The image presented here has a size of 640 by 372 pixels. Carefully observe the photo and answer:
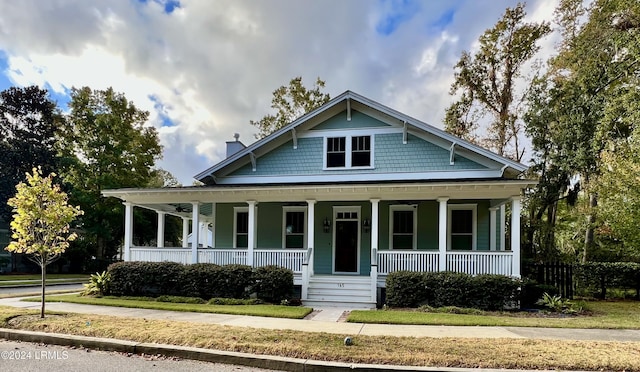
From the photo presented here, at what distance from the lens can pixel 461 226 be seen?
13.8 m

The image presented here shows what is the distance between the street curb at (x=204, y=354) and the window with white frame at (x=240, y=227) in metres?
8.38

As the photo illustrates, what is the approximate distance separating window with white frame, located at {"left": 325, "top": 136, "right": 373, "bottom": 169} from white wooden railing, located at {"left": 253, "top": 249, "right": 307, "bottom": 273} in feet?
12.3

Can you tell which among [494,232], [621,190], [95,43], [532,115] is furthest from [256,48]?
[621,190]

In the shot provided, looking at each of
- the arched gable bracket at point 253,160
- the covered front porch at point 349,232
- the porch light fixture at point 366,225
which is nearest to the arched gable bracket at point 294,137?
the arched gable bracket at point 253,160

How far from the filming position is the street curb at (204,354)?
4984 millimetres

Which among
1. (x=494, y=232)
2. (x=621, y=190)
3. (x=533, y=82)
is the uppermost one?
(x=533, y=82)

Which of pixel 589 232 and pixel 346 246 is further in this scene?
pixel 589 232

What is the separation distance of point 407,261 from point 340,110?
620 cm

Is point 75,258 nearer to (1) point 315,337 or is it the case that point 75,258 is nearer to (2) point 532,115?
(1) point 315,337

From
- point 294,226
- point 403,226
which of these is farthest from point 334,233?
point 403,226

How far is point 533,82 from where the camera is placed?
20078 mm

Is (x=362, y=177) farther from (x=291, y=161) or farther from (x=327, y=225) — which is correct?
(x=291, y=161)

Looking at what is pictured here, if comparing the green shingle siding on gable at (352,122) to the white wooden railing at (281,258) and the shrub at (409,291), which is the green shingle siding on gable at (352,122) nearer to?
the white wooden railing at (281,258)

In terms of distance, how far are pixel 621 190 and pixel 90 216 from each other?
27.8 m
